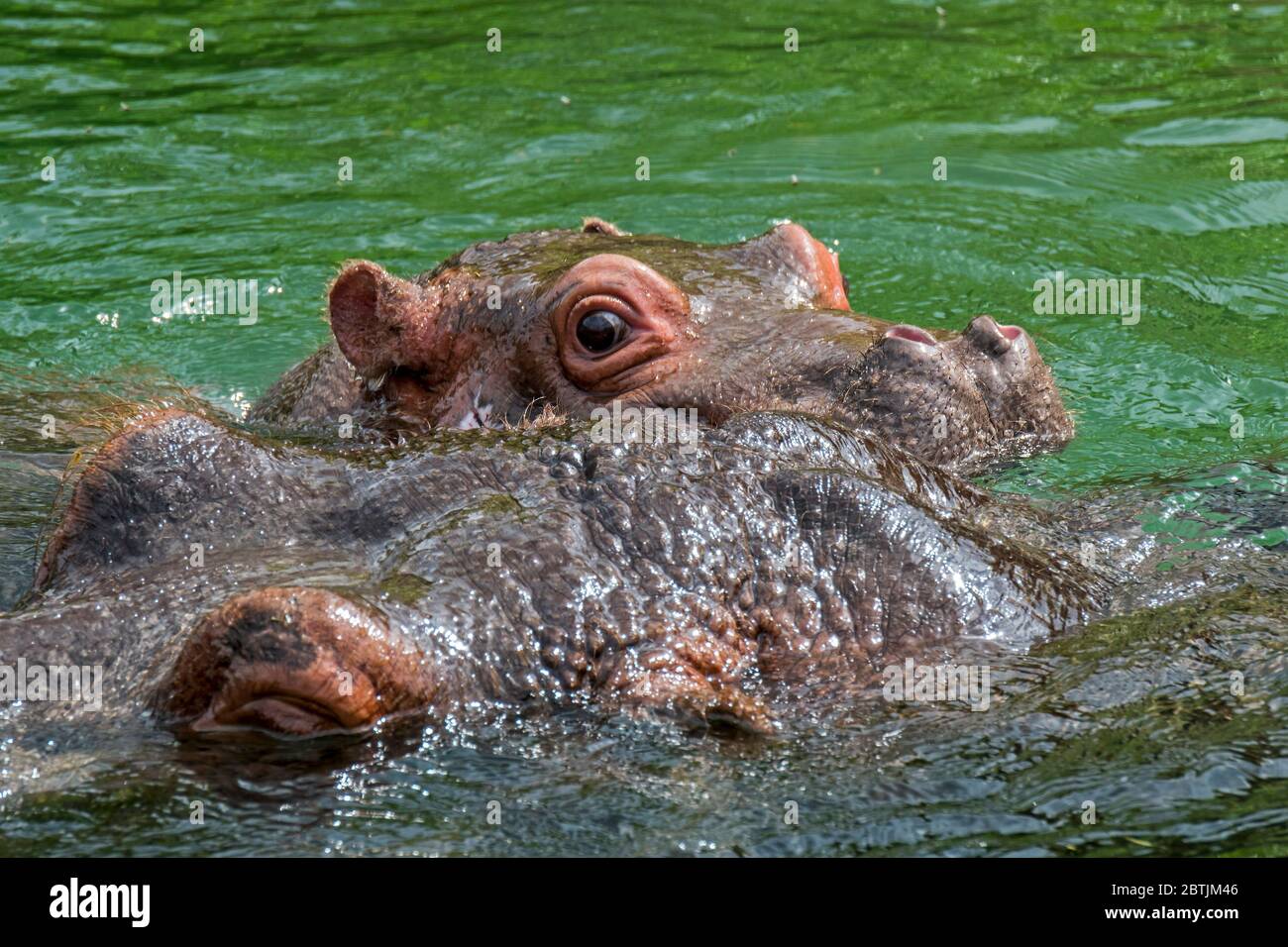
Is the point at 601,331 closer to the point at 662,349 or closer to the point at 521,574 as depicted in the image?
the point at 662,349

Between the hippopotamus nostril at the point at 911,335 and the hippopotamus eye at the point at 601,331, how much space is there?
0.99 m

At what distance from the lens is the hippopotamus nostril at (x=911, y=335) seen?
6.38 metres

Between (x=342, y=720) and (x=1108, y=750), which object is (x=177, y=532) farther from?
(x=1108, y=750)

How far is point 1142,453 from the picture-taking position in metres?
7.77

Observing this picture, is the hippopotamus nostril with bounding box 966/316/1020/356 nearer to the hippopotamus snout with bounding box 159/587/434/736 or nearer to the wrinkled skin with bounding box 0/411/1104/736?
the wrinkled skin with bounding box 0/411/1104/736

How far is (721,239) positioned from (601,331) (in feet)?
14.4

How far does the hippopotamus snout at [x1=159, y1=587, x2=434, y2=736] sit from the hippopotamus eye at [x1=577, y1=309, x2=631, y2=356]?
2.88m

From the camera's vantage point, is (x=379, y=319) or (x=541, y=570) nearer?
(x=541, y=570)

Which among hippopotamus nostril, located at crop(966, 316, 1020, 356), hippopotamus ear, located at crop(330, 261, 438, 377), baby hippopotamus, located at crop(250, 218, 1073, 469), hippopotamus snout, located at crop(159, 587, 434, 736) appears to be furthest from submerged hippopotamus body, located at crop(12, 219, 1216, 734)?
hippopotamus ear, located at crop(330, 261, 438, 377)

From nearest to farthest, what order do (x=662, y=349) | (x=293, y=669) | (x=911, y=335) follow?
(x=293, y=669) → (x=911, y=335) → (x=662, y=349)

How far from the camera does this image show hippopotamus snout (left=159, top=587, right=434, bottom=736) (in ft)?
12.2

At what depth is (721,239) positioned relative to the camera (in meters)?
11.0

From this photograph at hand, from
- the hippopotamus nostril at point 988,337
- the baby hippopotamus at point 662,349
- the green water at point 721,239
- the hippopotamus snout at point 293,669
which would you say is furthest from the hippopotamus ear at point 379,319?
the hippopotamus snout at point 293,669

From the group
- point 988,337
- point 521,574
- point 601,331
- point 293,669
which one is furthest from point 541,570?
point 988,337
